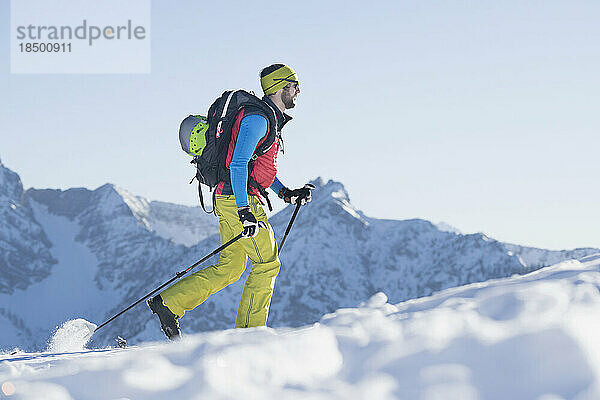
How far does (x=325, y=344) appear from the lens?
3.38 meters

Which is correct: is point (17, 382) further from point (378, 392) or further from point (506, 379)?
point (506, 379)

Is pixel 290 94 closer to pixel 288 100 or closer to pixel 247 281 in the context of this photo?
pixel 288 100

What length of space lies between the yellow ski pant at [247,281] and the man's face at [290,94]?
0.99 meters

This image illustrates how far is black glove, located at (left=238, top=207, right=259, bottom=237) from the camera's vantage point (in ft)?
17.7

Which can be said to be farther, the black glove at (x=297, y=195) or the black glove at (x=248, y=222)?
the black glove at (x=297, y=195)

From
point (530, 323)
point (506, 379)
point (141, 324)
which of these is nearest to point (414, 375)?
point (506, 379)

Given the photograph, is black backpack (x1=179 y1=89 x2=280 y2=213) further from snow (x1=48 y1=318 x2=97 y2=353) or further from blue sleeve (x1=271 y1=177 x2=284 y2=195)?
snow (x1=48 y1=318 x2=97 y2=353)

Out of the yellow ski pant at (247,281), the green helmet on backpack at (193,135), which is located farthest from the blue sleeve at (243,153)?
the green helmet on backpack at (193,135)

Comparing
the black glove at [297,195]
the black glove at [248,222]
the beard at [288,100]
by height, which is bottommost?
the black glove at [248,222]

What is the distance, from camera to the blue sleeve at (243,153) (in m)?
5.46

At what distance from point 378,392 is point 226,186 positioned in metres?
3.31

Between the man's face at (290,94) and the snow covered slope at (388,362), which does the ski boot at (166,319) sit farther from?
the man's face at (290,94)

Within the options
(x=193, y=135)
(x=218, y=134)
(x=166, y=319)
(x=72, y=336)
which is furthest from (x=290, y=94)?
(x=72, y=336)

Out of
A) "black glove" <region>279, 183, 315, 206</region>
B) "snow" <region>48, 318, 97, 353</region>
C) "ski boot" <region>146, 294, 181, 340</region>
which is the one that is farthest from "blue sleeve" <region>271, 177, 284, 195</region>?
"snow" <region>48, 318, 97, 353</region>
